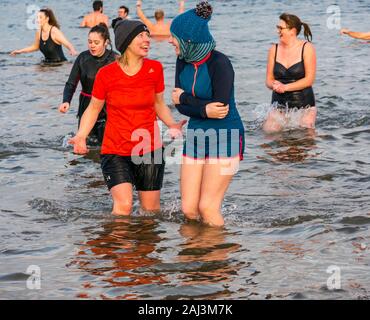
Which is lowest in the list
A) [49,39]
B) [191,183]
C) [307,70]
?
[49,39]

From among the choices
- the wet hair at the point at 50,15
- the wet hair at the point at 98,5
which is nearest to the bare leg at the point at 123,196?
the wet hair at the point at 50,15

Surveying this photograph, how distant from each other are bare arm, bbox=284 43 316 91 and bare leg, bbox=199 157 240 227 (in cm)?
466

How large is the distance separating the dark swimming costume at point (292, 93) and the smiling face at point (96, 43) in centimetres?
277

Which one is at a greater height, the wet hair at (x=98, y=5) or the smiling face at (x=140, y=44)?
the smiling face at (x=140, y=44)

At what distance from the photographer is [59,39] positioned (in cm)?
2083

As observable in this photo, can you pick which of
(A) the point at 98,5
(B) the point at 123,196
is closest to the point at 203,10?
(B) the point at 123,196

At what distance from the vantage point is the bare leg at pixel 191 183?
26.4 ft

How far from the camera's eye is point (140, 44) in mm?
8227

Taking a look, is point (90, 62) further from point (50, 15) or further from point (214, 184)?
point (50, 15)

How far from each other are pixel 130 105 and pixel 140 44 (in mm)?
584

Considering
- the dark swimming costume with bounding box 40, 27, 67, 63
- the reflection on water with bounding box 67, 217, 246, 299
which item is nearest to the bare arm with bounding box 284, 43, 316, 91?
the reflection on water with bounding box 67, 217, 246, 299

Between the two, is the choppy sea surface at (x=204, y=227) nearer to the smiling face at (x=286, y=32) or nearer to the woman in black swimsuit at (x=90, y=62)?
the woman in black swimsuit at (x=90, y=62)
